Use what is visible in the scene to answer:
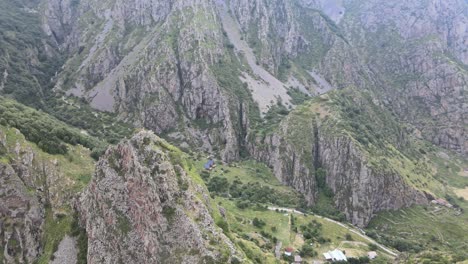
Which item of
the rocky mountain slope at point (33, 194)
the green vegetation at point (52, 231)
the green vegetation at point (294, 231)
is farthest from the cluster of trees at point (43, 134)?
the green vegetation at point (294, 231)

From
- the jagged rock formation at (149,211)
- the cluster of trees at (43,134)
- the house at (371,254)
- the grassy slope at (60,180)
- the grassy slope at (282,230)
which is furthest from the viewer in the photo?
the house at (371,254)

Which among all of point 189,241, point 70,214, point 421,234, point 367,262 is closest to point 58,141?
point 70,214

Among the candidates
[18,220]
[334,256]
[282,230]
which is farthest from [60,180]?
[334,256]

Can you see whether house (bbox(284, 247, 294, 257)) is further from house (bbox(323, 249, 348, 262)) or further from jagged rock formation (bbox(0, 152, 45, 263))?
jagged rock formation (bbox(0, 152, 45, 263))

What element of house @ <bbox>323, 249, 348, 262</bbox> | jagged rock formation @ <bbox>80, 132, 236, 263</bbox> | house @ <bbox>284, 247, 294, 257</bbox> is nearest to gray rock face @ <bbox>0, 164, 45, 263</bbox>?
jagged rock formation @ <bbox>80, 132, 236, 263</bbox>

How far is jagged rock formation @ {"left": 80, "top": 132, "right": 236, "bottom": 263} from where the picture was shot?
9062 cm

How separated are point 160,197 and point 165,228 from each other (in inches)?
262

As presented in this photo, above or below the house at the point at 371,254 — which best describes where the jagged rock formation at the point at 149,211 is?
above

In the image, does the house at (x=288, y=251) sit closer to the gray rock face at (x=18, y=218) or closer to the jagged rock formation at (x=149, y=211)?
the jagged rock formation at (x=149, y=211)

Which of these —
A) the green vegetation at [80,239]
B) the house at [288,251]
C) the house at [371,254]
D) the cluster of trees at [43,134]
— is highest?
the cluster of trees at [43,134]

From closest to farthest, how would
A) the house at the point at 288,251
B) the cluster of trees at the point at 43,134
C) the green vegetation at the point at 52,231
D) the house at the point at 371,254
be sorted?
the green vegetation at the point at 52,231, the cluster of trees at the point at 43,134, the house at the point at 288,251, the house at the point at 371,254

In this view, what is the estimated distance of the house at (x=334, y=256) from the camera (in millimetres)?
152250

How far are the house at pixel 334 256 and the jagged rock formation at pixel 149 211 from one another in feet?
225

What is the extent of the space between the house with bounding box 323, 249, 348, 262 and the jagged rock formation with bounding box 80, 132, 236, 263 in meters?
68.7
